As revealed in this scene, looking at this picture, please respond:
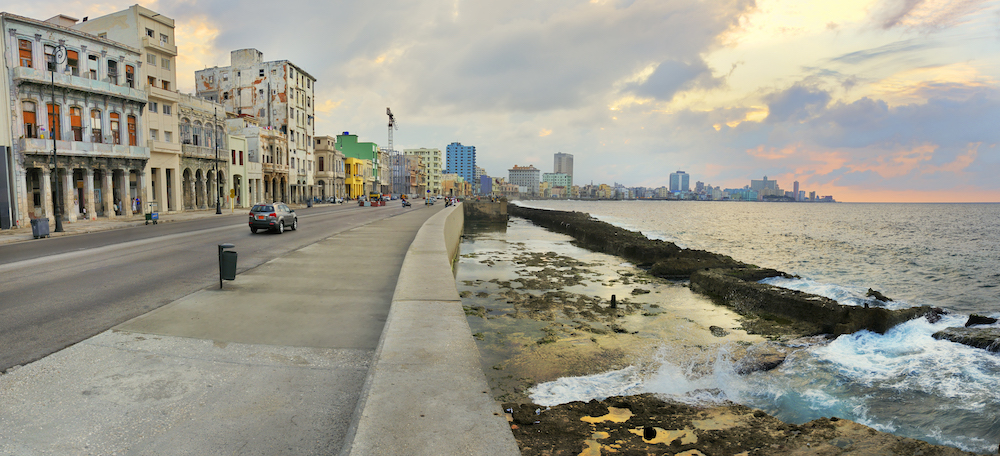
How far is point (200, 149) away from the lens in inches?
1930

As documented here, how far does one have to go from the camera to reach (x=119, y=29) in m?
41.7

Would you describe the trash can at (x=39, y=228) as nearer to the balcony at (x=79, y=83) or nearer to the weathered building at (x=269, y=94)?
the balcony at (x=79, y=83)

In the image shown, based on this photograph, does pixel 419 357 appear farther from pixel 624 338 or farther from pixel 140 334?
pixel 624 338

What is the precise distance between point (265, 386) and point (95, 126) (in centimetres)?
4152

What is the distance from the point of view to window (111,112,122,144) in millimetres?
36906

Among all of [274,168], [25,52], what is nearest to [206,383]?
[25,52]

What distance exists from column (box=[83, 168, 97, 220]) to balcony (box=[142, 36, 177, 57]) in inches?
513

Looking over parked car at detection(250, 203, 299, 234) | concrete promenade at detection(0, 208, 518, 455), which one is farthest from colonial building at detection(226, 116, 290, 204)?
A: concrete promenade at detection(0, 208, 518, 455)

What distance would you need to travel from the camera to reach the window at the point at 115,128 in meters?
36.9

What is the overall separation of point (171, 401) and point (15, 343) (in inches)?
147

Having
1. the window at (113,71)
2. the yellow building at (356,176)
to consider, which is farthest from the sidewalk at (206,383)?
the yellow building at (356,176)

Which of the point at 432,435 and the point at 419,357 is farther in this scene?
the point at 419,357

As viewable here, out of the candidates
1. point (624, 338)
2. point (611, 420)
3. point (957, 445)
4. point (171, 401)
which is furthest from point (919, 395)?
point (171, 401)

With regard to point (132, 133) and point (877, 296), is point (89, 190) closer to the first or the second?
point (132, 133)
